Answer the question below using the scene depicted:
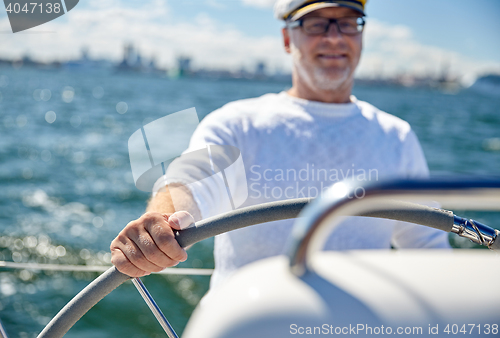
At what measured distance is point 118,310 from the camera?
5.42 m

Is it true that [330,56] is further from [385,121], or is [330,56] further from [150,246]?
[150,246]

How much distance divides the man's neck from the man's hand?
88 centimetres

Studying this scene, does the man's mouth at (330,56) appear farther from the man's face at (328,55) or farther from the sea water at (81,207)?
the sea water at (81,207)

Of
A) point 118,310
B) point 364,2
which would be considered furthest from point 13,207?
point 364,2

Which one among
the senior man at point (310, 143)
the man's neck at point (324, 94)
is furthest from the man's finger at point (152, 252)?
the man's neck at point (324, 94)

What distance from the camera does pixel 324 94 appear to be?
1548 mm

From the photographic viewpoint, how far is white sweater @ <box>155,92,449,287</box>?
131 centimetres

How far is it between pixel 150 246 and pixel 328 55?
1.04 metres

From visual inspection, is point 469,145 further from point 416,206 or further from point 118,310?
point 416,206

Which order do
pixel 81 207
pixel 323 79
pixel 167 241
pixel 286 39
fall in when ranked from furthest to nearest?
1. pixel 81 207
2. pixel 286 39
3. pixel 323 79
4. pixel 167 241

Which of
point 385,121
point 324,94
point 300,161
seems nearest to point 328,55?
point 324,94

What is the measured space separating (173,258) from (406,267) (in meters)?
0.46

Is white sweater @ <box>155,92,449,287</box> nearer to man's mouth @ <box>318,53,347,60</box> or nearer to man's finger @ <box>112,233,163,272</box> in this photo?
man's mouth @ <box>318,53,347,60</box>

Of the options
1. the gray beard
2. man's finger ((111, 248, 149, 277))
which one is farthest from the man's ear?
man's finger ((111, 248, 149, 277))
